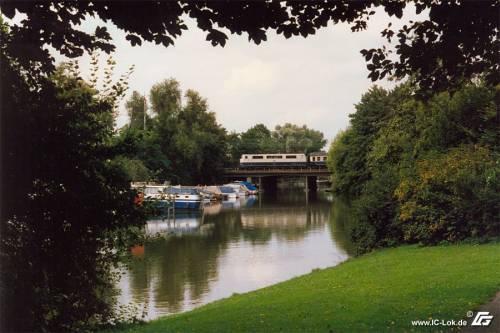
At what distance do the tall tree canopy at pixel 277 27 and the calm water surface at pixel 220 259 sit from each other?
5.02m

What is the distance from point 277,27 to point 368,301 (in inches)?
222

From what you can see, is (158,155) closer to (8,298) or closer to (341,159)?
(341,159)

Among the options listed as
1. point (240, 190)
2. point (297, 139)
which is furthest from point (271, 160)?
point (297, 139)

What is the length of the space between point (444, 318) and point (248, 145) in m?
113

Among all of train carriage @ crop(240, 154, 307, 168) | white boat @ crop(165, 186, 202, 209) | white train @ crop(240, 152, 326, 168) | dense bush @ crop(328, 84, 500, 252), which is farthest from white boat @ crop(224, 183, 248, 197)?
dense bush @ crop(328, 84, 500, 252)

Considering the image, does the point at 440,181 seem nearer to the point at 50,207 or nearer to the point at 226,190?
the point at 50,207

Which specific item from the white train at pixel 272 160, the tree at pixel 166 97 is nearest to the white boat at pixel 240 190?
the tree at pixel 166 97

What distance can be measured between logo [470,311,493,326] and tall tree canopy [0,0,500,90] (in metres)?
3.38

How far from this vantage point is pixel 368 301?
33.6 feet

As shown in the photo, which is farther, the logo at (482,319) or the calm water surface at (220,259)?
the calm water surface at (220,259)

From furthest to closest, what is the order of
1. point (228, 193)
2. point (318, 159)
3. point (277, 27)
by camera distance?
point (318, 159), point (228, 193), point (277, 27)

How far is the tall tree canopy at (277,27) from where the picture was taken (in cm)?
640

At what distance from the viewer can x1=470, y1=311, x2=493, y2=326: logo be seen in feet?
24.2

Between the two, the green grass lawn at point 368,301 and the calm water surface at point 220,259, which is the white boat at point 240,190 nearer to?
the calm water surface at point 220,259
